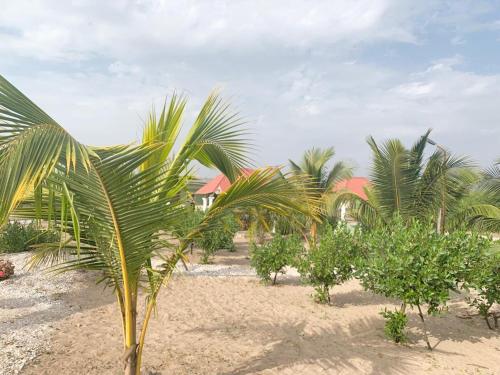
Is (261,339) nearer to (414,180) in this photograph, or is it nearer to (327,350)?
(327,350)

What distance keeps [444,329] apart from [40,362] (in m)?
6.03

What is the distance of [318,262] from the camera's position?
7223 mm

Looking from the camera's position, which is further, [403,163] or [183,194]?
[403,163]

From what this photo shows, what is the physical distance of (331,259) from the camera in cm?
712

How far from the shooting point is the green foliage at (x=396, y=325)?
5.38m

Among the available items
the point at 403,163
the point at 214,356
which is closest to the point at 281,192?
the point at 214,356

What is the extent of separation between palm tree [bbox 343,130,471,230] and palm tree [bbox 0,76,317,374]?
5.79 m

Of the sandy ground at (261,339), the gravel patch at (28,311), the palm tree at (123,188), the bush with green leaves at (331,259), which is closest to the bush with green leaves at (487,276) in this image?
the sandy ground at (261,339)

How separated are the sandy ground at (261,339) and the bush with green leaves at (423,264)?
0.80m

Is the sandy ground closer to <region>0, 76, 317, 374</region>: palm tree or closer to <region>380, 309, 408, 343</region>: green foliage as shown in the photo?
<region>380, 309, 408, 343</region>: green foliage

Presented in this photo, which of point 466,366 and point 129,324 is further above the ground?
point 129,324

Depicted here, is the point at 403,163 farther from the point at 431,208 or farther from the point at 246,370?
the point at 246,370

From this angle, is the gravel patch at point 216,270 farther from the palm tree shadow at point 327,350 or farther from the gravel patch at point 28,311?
the palm tree shadow at point 327,350

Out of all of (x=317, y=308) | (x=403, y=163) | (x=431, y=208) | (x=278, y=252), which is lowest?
(x=317, y=308)
